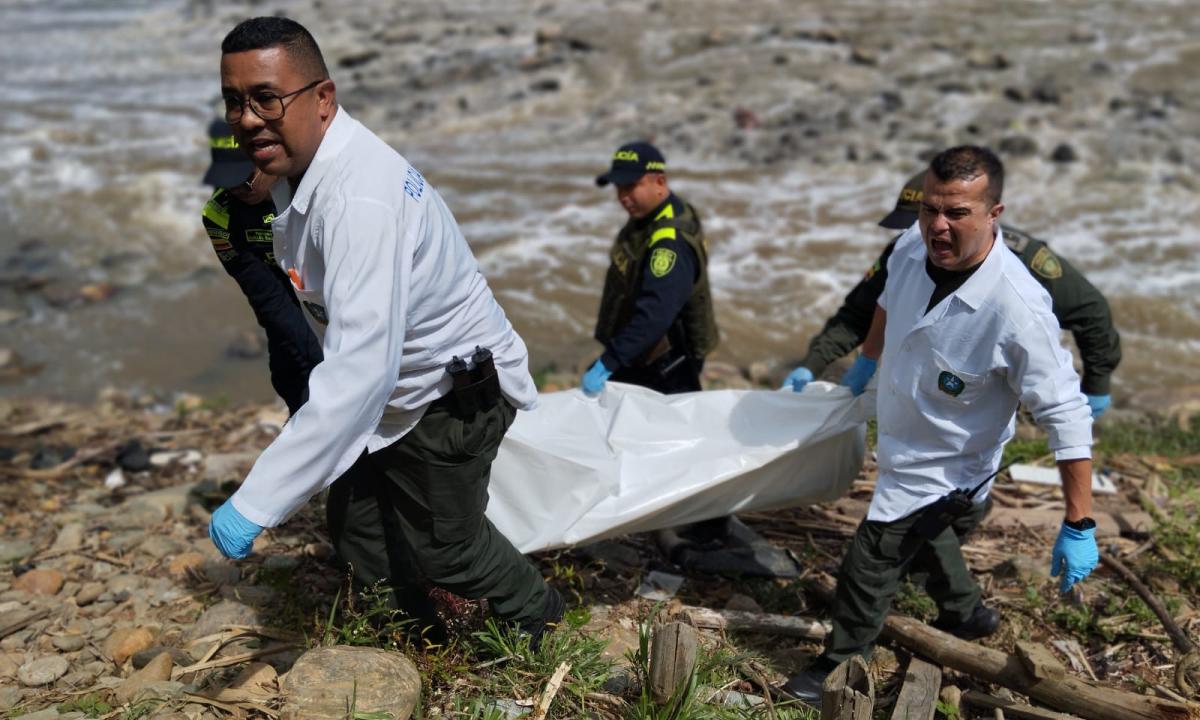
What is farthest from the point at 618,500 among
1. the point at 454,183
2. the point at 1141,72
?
the point at 1141,72

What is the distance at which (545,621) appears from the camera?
3.34m

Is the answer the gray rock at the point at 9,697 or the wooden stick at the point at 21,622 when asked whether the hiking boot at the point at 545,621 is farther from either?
the wooden stick at the point at 21,622

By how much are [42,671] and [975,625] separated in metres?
3.23

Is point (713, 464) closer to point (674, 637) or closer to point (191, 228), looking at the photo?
point (674, 637)

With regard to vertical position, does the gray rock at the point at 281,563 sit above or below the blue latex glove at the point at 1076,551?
below

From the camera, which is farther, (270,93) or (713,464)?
(713,464)

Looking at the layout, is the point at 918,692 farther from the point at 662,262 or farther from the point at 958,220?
the point at 662,262

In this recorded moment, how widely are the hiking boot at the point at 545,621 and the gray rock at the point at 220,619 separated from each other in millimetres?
1096

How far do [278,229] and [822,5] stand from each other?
63.8 ft

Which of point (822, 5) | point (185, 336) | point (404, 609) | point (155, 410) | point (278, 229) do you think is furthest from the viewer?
point (822, 5)

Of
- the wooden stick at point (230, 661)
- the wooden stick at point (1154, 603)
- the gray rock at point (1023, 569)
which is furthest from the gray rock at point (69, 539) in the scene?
the wooden stick at point (1154, 603)

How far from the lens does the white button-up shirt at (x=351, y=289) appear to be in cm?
240

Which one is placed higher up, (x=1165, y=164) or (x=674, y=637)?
(x=674, y=637)

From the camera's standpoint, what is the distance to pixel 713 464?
3768 millimetres
